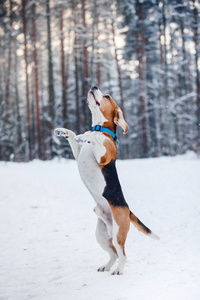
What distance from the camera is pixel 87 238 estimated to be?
5660 millimetres

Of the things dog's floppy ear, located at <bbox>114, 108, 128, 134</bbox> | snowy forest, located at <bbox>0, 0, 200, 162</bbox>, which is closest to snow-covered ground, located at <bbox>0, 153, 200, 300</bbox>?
dog's floppy ear, located at <bbox>114, 108, 128, 134</bbox>

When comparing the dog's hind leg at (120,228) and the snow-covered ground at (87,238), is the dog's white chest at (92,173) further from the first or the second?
the snow-covered ground at (87,238)

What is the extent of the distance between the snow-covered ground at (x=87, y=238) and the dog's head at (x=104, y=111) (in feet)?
5.41

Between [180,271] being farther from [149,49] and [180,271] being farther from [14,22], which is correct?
[14,22]

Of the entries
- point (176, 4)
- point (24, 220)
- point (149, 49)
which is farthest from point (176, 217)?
point (149, 49)

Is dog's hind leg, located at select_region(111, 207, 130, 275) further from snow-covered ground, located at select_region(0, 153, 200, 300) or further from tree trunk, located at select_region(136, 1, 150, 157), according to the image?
tree trunk, located at select_region(136, 1, 150, 157)

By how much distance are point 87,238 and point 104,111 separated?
116 inches

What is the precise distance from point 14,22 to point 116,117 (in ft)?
62.0

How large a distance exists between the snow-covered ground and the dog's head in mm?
1648

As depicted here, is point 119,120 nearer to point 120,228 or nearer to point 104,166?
point 104,166

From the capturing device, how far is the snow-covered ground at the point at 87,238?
319 cm

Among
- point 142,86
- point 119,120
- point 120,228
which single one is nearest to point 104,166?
point 119,120

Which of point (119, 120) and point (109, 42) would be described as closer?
→ point (119, 120)

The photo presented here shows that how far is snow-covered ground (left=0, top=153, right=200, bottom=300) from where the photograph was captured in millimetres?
3188
